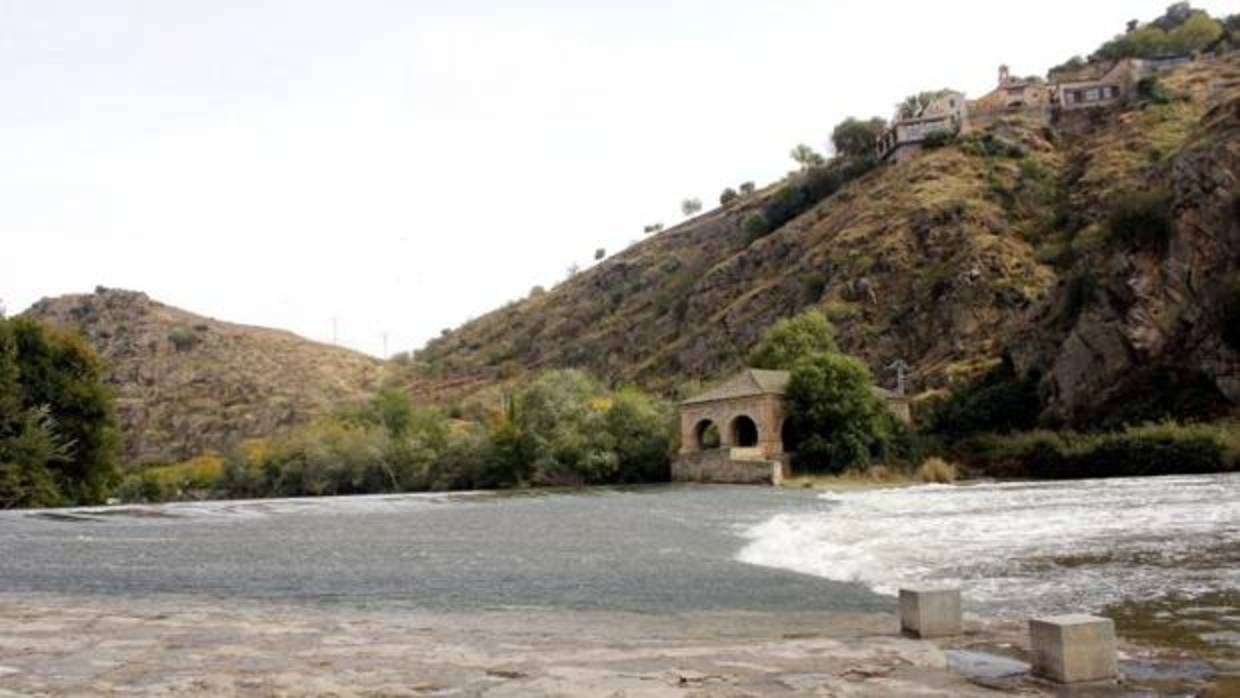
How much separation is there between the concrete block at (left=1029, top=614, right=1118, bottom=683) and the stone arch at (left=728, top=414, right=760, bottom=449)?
57.8m

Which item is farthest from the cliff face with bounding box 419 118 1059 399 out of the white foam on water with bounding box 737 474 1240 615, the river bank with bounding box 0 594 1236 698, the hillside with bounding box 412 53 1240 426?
the river bank with bounding box 0 594 1236 698

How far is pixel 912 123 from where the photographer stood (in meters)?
122

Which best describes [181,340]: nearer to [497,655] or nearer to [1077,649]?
[497,655]

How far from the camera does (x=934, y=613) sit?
1045 centimetres

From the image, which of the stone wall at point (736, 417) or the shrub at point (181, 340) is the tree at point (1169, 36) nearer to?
the stone wall at point (736, 417)

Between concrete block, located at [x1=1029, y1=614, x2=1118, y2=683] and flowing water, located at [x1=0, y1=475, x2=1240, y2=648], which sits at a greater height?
concrete block, located at [x1=1029, y1=614, x2=1118, y2=683]

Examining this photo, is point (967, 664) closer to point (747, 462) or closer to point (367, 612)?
Result: point (367, 612)

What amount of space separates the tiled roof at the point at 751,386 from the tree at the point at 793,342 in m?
3.99

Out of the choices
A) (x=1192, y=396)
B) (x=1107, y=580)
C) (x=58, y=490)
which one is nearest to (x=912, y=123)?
(x=1192, y=396)

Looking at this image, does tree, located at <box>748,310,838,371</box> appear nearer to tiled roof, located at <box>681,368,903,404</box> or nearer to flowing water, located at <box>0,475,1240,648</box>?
tiled roof, located at <box>681,368,903,404</box>

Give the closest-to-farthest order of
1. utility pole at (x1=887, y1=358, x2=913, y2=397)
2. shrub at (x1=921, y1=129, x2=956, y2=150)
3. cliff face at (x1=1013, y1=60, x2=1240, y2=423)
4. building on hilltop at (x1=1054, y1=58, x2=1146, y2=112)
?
cliff face at (x1=1013, y1=60, x2=1240, y2=423)
utility pole at (x1=887, y1=358, x2=913, y2=397)
building on hilltop at (x1=1054, y1=58, x2=1146, y2=112)
shrub at (x1=921, y1=129, x2=956, y2=150)

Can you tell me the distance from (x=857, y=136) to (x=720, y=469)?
8695 centimetres

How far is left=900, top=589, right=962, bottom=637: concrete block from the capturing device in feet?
34.2

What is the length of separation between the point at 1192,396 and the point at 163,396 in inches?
5191
